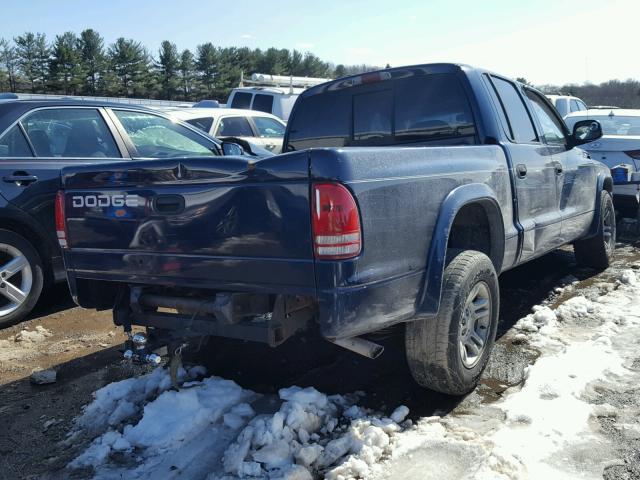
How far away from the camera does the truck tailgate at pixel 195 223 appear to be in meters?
2.66

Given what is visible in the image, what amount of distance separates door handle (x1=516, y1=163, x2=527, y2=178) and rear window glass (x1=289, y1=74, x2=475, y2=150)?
39cm

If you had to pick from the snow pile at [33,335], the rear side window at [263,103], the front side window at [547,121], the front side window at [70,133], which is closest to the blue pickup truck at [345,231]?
the front side window at [547,121]

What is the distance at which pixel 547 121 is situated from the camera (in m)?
5.18

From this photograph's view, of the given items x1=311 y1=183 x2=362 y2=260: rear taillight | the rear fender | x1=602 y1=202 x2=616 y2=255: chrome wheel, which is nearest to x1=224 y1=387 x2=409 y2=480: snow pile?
the rear fender

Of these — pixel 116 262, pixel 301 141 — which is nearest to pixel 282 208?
pixel 116 262

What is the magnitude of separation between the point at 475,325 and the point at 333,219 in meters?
1.51

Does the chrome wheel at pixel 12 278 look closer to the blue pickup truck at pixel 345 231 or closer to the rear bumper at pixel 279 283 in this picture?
the blue pickup truck at pixel 345 231

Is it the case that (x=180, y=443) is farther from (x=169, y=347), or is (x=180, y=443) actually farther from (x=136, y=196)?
(x=136, y=196)

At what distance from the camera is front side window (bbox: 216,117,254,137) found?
9.91 m

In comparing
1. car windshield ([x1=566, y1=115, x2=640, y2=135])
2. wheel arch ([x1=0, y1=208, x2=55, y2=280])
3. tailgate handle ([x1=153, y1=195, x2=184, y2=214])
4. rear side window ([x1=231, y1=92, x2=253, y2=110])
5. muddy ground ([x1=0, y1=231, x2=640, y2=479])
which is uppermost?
rear side window ([x1=231, y1=92, x2=253, y2=110])

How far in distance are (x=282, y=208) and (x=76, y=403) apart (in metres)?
2.04

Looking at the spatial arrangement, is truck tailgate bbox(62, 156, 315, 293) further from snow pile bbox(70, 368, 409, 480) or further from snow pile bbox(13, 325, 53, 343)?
snow pile bbox(13, 325, 53, 343)

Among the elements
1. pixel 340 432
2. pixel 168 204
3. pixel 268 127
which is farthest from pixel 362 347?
pixel 268 127

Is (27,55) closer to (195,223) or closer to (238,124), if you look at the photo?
(238,124)
